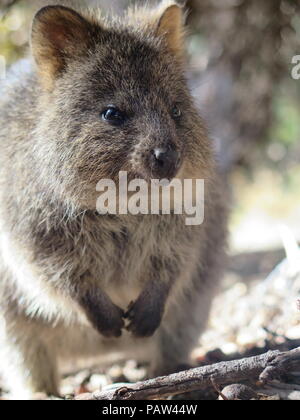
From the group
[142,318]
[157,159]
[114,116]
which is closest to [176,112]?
[114,116]

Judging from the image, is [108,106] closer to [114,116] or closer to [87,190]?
[114,116]

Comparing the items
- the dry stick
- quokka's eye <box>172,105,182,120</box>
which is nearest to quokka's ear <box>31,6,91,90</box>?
quokka's eye <box>172,105,182,120</box>

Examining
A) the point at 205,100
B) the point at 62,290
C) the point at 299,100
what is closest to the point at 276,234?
the point at 299,100

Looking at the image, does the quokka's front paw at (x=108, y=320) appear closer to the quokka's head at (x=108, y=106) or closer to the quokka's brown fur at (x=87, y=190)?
the quokka's brown fur at (x=87, y=190)

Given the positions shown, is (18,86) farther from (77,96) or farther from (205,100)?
(205,100)

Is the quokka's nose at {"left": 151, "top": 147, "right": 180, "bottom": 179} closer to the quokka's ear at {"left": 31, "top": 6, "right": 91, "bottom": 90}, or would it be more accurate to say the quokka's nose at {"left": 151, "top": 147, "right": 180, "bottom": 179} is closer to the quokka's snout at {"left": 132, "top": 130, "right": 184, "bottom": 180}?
the quokka's snout at {"left": 132, "top": 130, "right": 184, "bottom": 180}

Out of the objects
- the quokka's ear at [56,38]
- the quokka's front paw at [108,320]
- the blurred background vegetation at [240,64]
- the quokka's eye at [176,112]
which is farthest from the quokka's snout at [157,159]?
the blurred background vegetation at [240,64]
